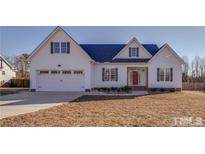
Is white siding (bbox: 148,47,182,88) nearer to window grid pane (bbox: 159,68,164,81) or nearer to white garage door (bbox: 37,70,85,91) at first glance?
window grid pane (bbox: 159,68,164,81)

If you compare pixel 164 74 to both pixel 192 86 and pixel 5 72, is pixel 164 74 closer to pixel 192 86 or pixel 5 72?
pixel 192 86

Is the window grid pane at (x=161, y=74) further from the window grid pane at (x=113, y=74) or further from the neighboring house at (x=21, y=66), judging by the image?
the neighboring house at (x=21, y=66)

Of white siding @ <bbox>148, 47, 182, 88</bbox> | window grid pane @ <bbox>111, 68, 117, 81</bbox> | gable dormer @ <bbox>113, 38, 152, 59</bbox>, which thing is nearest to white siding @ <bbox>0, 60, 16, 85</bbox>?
window grid pane @ <bbox>111, 68, 117, 81</bbox>

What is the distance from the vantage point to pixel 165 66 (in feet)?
70.7

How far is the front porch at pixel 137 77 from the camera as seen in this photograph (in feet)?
75.7

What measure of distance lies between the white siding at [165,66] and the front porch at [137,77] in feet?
4.63

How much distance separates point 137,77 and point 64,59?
7.97m

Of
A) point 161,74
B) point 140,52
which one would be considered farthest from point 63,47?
point 161,74

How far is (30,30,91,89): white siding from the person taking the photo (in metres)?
20.7

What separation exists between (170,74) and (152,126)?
15.0m

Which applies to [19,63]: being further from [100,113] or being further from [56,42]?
[100,113]

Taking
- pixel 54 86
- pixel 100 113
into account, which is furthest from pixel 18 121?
pixel 54 86

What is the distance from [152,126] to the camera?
7660mm
